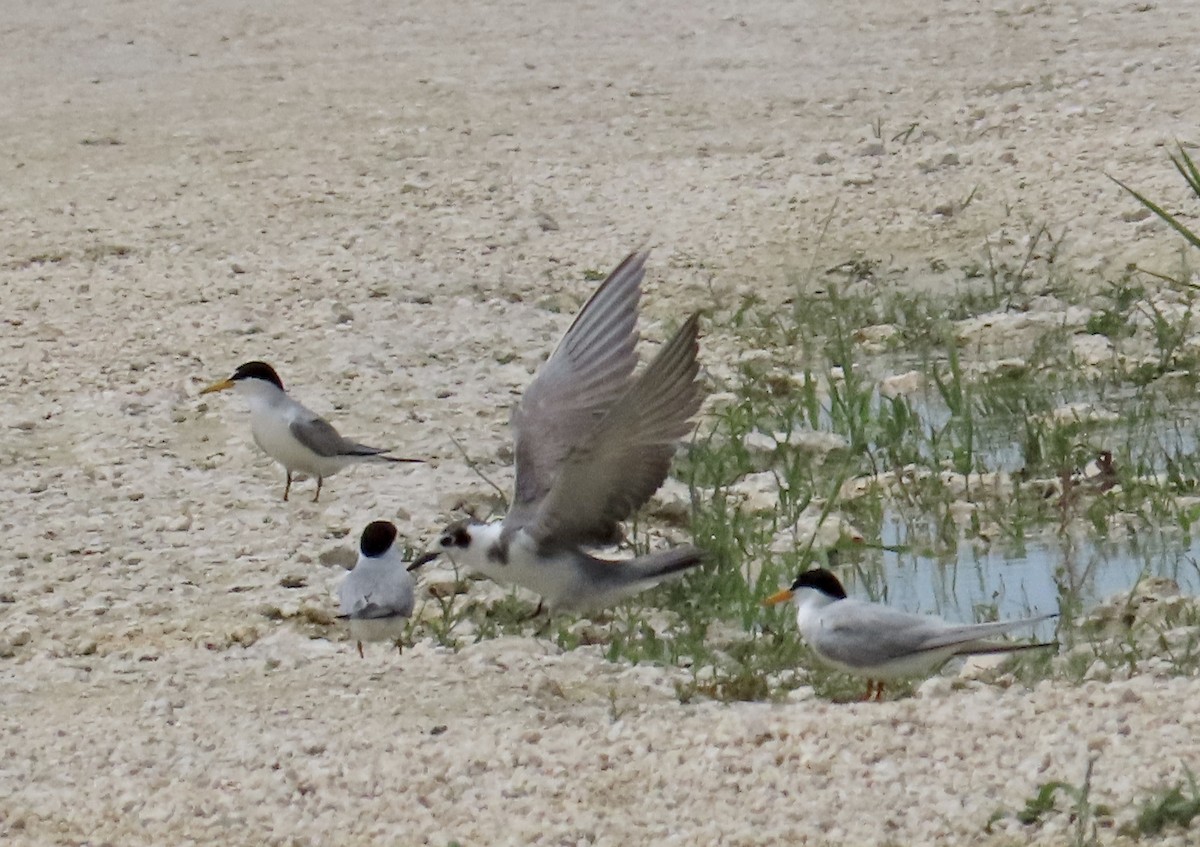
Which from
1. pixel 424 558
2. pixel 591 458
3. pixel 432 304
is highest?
pixel 591 458

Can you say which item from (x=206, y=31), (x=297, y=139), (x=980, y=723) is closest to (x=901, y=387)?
(x=980, y=723)

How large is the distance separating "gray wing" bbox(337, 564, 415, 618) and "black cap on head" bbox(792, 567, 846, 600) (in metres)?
1.02

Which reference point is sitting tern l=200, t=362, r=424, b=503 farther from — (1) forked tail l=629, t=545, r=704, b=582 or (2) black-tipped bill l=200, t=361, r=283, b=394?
(1) forked tail l=629, t=545, r=704, b=582

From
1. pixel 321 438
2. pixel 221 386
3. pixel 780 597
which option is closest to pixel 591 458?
pixel 780 597

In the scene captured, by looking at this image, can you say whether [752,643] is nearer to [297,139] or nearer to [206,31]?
[297,139]

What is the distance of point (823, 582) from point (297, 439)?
2271 mm

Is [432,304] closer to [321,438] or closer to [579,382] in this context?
[321,438]

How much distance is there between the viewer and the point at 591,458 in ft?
21.0

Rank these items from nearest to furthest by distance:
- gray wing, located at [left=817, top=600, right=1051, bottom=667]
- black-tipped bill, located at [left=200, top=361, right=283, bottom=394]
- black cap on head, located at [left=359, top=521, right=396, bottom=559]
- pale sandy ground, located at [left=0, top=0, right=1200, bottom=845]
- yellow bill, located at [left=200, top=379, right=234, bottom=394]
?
pale sandy ground, located at [left=0, top=0, right=1200, bottom=845] < gray wing, located at [left=817, top=600, right=1051, bottom=667] < black cap on head, located at [left=359, top=521, right=396, bottom=559] < black-tipped bill, located at [left=200, top=361, right=283, bottom=394] < yellow bill, located at [left=200, top=379, right=234, bottom=394]

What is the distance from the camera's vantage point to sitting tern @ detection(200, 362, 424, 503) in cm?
783

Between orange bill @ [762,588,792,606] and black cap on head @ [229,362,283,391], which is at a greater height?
black cap on head @ [229,362,283,391]

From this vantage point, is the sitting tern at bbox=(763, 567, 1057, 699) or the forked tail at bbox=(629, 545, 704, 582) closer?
the sitting tern at bbox=(763, 567, 1057, 699)

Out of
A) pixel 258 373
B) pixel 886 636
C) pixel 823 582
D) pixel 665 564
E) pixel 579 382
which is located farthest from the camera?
pixel 258 373

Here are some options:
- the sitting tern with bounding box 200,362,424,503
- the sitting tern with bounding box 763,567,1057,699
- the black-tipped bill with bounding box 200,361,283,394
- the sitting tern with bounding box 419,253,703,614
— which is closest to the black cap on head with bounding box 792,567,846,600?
the sitting tern with bounding box 763,567,1057,699
